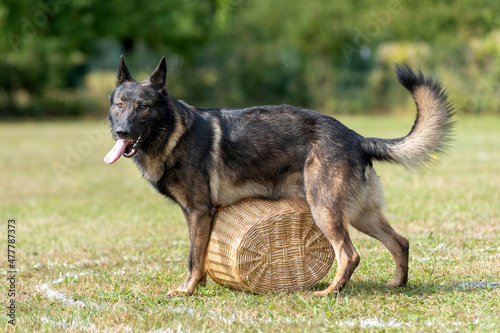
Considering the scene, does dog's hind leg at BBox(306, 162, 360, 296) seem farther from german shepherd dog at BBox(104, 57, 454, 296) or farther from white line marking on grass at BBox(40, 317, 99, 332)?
white line marking on grass at BBox(40, 317, 99, 332)

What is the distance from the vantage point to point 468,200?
880cm

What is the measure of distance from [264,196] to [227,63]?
2374cm

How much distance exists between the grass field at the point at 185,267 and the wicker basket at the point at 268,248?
17cm

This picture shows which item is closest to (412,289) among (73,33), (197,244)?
(197,244)

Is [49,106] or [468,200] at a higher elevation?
[468,200]

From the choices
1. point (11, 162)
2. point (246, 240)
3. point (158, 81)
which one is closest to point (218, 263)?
point (246, 240)

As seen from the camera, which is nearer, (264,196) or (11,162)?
(264,196)

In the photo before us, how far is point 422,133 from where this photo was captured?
197 inches

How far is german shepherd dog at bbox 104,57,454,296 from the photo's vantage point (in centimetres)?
484

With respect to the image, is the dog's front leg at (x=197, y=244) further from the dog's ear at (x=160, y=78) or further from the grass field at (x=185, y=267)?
the dog's ear at (x=160, y=78)

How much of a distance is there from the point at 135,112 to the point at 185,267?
1.76m

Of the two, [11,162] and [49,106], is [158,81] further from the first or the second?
[49,106]

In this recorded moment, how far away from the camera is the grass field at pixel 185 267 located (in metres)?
4.18

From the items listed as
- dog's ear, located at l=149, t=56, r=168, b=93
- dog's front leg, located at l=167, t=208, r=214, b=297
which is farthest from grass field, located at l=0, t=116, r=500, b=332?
dog's ear, located at l=149, t=56, r=168, b=93
